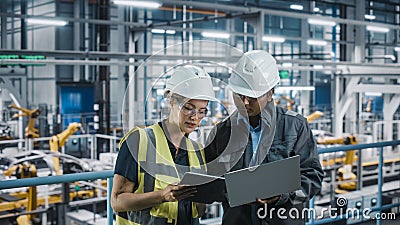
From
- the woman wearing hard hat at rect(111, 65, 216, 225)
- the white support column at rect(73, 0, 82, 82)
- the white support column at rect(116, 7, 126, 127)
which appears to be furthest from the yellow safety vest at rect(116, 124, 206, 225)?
the white support column at rect(73, 0, 82, 82)

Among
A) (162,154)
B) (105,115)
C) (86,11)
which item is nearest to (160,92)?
(162,154)

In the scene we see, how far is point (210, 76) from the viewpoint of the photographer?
6.23ft

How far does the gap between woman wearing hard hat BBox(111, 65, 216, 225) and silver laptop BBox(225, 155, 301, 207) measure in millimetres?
130

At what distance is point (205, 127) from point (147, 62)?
357 millimetres

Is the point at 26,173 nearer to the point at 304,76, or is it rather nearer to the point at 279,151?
the point at 279,151

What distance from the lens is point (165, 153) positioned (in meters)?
1.83

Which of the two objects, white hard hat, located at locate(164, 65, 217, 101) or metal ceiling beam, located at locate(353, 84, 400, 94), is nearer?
white hard hat, located at locate(164, 65, 217, 101)

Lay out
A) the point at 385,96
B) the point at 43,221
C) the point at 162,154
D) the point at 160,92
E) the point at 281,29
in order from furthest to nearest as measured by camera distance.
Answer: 1. the point at 281,29
2. the point at 385,96
3. the point at 43,221
4. the point at 160,92
5. the point at 162,154

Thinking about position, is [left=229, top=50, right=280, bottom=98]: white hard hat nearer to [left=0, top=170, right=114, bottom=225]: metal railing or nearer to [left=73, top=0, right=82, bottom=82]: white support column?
[left=0, top=170, right=114, bottom=225]: metal railing

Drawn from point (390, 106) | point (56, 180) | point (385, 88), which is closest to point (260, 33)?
point (56, 180)

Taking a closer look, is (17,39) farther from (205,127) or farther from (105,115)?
(205,127)

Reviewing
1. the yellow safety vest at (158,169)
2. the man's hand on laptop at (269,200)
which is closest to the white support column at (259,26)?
the man's hand on laptop at (269,200)

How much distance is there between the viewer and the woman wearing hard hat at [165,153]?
1.80 metres

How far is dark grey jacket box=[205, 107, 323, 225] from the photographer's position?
6.53ft
